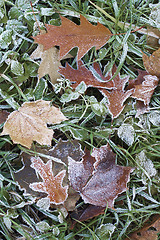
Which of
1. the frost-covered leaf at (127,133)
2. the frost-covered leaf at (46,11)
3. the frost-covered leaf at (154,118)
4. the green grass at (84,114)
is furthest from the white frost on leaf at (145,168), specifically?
the frost-covered leaf at (46,11)

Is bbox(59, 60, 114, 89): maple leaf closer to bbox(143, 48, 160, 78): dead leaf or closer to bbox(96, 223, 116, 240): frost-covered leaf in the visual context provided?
bbox(143, 48, 160, 78): dead leaf

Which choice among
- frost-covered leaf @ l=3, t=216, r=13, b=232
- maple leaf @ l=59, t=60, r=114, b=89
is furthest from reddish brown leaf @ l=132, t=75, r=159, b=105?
frost-covered leaf @ l=3, t=216, r=13, b=232

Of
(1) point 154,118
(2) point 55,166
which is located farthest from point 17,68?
(1) point 154,118

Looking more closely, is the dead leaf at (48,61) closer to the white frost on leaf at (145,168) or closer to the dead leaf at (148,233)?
the white frost on leaf at (145,168)

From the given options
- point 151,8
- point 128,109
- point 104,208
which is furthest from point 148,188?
point 151,8

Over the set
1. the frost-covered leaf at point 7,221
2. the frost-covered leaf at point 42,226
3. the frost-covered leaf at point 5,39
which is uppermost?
the frost-covered leaf at point 5,39

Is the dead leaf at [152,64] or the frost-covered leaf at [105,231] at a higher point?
the dead leaf at [152,64]

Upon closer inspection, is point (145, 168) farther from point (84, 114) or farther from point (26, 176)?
point (26, 176)
